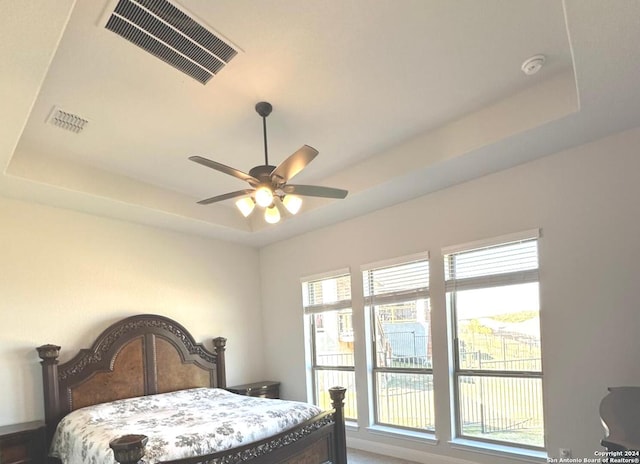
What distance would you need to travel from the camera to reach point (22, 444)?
371 centimetres

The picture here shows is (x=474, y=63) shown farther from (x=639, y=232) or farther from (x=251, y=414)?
(x=251, y=414)

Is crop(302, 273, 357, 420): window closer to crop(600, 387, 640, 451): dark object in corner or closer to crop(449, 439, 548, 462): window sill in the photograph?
crop(449, 439, 548, 462): window sill

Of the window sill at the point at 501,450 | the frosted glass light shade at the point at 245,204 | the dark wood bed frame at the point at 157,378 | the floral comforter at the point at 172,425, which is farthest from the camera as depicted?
the window sill at the point at 501,450

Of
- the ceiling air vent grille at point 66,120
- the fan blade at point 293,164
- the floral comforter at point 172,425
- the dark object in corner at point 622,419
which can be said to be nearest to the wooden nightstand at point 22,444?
the floral comforter at point 172,425

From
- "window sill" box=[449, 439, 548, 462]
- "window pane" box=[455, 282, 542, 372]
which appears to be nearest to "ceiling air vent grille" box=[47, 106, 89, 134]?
"window pane" box=[455, 282, 542, 372]

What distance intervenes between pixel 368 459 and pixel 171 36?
4.34 metres

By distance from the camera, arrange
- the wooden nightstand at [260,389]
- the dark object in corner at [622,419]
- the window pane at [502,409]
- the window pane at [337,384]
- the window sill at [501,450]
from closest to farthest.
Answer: the dark object in corner at [622,419] → the window sill at [501,450] → the window pane at [502,409] → the window pane at [337,384] → the wooden nightstand at [260,389]

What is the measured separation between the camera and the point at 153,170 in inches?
173

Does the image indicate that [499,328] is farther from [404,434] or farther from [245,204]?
[245,204]

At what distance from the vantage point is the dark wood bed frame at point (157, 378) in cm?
324

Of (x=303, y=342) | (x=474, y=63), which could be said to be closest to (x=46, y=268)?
(x=303, y=342)

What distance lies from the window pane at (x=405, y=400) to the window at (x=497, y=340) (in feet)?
1.15

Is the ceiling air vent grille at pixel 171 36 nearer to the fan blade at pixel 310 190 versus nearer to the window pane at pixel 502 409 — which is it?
the fan blade at pixel 310 190

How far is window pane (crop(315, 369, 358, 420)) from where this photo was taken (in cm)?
522
